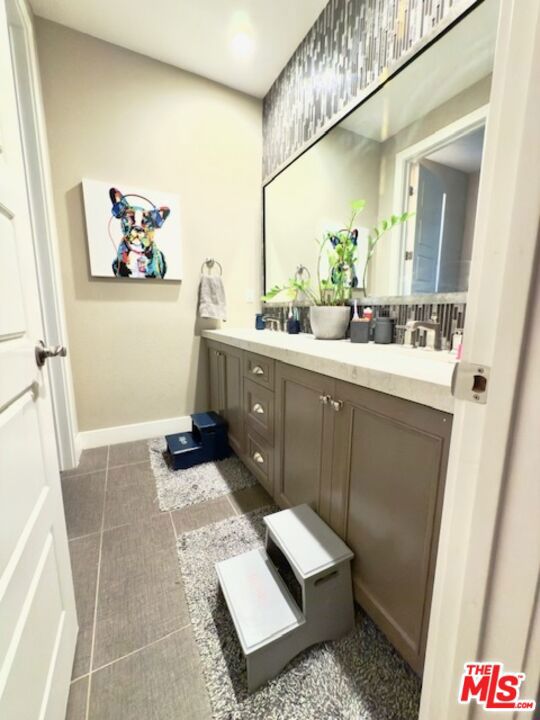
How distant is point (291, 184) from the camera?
Answer: 2.09 meters

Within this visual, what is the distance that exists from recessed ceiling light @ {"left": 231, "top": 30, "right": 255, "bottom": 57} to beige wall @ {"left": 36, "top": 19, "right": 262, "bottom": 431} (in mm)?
343

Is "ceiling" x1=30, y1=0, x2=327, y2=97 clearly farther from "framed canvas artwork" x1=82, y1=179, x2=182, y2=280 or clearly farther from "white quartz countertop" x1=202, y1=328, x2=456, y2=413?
"white quartz countertop" x1=202, y1=328, x2=456, y2=413

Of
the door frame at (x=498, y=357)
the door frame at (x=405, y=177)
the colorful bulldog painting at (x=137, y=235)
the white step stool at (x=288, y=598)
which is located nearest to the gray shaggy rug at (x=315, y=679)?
the white step stool at (x=288, y=598)

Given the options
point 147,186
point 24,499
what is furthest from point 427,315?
point 147,186

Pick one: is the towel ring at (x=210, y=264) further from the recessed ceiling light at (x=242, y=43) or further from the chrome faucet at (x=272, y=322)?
the recessed ceiling light at (x=242, y=43)

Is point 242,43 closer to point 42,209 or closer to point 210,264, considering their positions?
point 210,264

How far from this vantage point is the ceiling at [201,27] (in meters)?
1.57

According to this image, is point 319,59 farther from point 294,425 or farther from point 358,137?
point 294,425

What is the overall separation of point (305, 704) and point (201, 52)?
3151 millimetres

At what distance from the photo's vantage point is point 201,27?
66.2 inches

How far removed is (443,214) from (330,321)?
666mm

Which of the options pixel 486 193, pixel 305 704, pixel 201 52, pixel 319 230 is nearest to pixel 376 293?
pixel 319 230

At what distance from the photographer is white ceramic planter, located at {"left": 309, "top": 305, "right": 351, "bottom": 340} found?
154 centimetres

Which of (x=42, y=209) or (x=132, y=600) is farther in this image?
(x=42, y=209)
